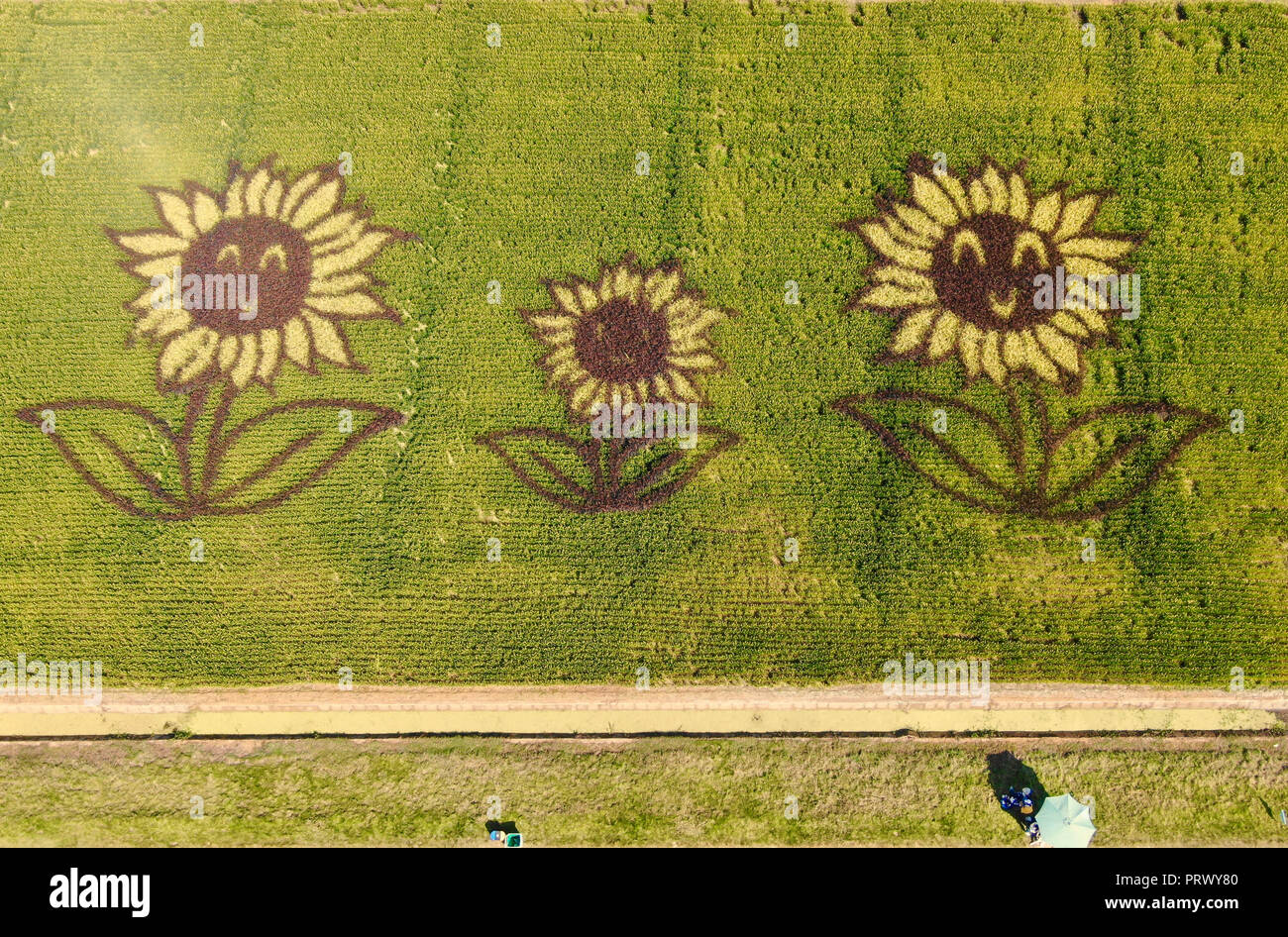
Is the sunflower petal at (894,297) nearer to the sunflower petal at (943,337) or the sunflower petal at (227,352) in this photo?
the sunflower petal at (943,337)

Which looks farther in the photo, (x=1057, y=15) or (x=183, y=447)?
(x=1057, y=15)

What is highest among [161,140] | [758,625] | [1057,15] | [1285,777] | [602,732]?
[1057,15]

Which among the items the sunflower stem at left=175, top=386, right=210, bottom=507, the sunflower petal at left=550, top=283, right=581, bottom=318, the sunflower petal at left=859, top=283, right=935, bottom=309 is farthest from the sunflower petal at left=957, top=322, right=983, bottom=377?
the sunflower stem at left=175, top=386, right=210, bottom=507

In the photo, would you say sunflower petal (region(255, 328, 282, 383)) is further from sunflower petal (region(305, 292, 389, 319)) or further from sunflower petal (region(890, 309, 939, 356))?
sunflower petal (region(890, 309, 939, 356))

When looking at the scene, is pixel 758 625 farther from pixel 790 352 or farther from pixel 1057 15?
pixel 1057 15

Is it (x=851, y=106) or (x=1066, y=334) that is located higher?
(x=851, y=106)

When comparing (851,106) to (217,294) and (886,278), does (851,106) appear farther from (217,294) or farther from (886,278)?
(217,294)

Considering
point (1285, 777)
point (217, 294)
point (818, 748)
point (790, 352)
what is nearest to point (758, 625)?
point (818, 748)
